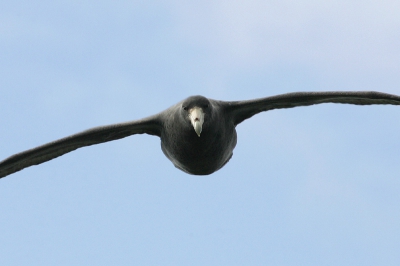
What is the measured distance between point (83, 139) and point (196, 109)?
3140 mm

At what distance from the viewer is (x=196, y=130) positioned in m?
14.6

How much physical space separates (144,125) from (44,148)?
2.17 metres

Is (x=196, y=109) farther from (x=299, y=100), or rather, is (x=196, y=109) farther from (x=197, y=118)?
(x=299, y=100)

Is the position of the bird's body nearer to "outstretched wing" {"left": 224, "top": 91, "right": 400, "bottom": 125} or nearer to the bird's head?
the bird's head

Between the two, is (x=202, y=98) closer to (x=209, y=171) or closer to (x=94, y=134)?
(x=209, y=171)

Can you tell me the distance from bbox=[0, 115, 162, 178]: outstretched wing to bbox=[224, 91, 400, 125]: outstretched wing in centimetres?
163

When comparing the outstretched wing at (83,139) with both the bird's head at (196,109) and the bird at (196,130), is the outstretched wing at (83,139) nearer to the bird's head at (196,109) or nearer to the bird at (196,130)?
the bird at (196,130)

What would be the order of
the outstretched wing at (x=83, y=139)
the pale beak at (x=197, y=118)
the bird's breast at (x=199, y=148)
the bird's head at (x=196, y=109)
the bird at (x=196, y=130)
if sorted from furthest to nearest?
the outstretched wing at (x=83, y=139), the bird's breast at (x=199, y=148), the bird at (x=196, y=130), the bird's head at (x=196, y=109), the pale beak at (x=197, y=118)

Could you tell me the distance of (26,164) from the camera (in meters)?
17.5

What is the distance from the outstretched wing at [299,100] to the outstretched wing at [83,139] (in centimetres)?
163

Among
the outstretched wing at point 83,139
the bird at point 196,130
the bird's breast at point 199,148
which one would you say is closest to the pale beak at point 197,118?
the bird at point 196,130

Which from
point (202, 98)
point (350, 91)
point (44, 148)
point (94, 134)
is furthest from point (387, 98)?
point (44, 148)

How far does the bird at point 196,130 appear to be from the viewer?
49.8ft

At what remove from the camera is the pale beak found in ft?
47.8
